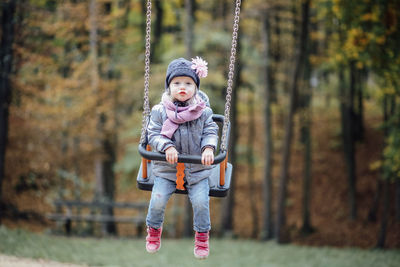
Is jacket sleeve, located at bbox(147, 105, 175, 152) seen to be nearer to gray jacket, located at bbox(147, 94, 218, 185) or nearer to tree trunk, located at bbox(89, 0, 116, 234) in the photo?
gray jacket, located at bbox(147, 94, 218, 185)

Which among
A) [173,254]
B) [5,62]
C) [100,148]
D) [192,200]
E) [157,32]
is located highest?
[157,32]

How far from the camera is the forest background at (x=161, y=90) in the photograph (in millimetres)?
11797

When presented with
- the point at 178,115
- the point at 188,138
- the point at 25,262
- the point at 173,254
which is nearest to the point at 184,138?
the point at 188,138

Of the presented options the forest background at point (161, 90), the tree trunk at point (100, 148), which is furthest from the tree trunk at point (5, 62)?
the tree trunk at point (100, 148)

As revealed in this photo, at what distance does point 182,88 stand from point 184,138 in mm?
493

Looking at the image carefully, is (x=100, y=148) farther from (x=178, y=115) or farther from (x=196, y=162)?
(x=196, y=162)

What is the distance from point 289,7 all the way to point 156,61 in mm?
6556

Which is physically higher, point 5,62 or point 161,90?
point 5,62

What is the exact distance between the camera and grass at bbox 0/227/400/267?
9062mm

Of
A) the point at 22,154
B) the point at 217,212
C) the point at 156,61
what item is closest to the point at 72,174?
the point at 22,154

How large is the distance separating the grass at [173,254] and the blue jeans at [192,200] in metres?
4.42

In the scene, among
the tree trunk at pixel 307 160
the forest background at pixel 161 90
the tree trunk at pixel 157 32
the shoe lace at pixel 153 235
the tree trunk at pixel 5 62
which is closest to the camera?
the shoe lace at pixel 153 235

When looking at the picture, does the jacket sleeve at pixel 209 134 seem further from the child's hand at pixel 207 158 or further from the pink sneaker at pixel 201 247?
the pink sneaker at pixel 201 247

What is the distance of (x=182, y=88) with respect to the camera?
434cm
